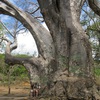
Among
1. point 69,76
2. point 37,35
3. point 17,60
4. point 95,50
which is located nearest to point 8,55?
point 17,60

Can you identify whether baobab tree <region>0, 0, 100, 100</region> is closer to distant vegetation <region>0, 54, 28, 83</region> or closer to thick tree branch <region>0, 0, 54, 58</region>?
thick tree branch <region>0, 0, 54, 58</region>

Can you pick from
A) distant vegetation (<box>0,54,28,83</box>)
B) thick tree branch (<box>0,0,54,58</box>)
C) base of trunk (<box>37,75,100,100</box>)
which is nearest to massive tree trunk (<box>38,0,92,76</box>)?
base of trunk (<box>37,75,100,100</box>)

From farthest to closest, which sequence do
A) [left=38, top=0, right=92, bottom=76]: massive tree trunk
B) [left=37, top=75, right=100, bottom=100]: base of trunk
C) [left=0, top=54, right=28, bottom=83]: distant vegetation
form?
[left=0, top=54, right=28, bottom=83]: distant vegetation < [left=38, top=0, right=92, bottom=76]: massive tree trunk < [left=37, top=75, right=100, bottom=100]: base of trunk

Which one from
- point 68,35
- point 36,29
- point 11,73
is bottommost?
point 68,35

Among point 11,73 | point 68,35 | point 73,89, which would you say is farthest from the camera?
point 11,73

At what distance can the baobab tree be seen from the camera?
6.55m

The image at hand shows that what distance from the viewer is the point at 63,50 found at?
717cm

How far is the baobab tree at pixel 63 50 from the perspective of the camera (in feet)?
21.5

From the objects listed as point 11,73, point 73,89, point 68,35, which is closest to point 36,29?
point 68,35

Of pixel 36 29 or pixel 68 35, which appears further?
pixel 36 29

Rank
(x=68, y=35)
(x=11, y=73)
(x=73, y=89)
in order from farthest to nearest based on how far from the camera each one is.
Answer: (x=11, y=73), (x=68, y=35), (x=73, y=89)

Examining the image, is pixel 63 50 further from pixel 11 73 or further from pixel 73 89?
pixel 11 73

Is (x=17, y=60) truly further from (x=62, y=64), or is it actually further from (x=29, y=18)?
(x=62, y=64)

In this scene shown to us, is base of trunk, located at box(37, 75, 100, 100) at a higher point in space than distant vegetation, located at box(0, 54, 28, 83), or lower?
lower
